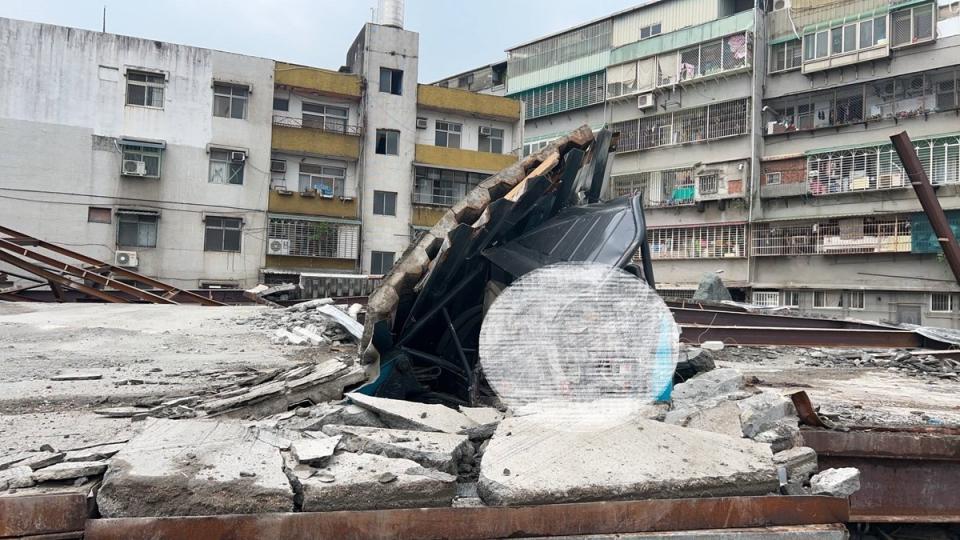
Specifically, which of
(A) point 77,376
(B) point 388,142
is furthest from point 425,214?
(A) point 77,376

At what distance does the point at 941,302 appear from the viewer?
23984 millimetres

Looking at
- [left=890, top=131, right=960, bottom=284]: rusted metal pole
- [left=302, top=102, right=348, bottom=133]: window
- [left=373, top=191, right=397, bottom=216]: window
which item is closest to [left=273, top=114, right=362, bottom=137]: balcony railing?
[left=302, top=102, right=348, bottom=133]: window

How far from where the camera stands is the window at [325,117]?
27156 mm

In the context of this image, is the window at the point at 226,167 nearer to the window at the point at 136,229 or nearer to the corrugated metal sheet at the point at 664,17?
the window at the point at 136,229

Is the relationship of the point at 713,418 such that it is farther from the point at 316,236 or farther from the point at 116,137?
the point at 116,137

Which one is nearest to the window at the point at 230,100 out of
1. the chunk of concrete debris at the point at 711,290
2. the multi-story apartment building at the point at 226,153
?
the multi-story apartment building at the point at 226,153

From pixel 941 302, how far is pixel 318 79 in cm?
2581

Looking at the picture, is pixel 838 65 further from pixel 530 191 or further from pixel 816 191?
pixel 530 191

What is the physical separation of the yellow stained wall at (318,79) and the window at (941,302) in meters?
24.1

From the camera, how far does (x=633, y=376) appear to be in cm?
380

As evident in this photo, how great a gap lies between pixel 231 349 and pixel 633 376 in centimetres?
507

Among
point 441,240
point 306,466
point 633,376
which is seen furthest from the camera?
point 441,240

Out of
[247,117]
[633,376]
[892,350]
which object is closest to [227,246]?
[247,117]

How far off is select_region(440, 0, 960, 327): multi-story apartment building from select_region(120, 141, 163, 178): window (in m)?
17.6
